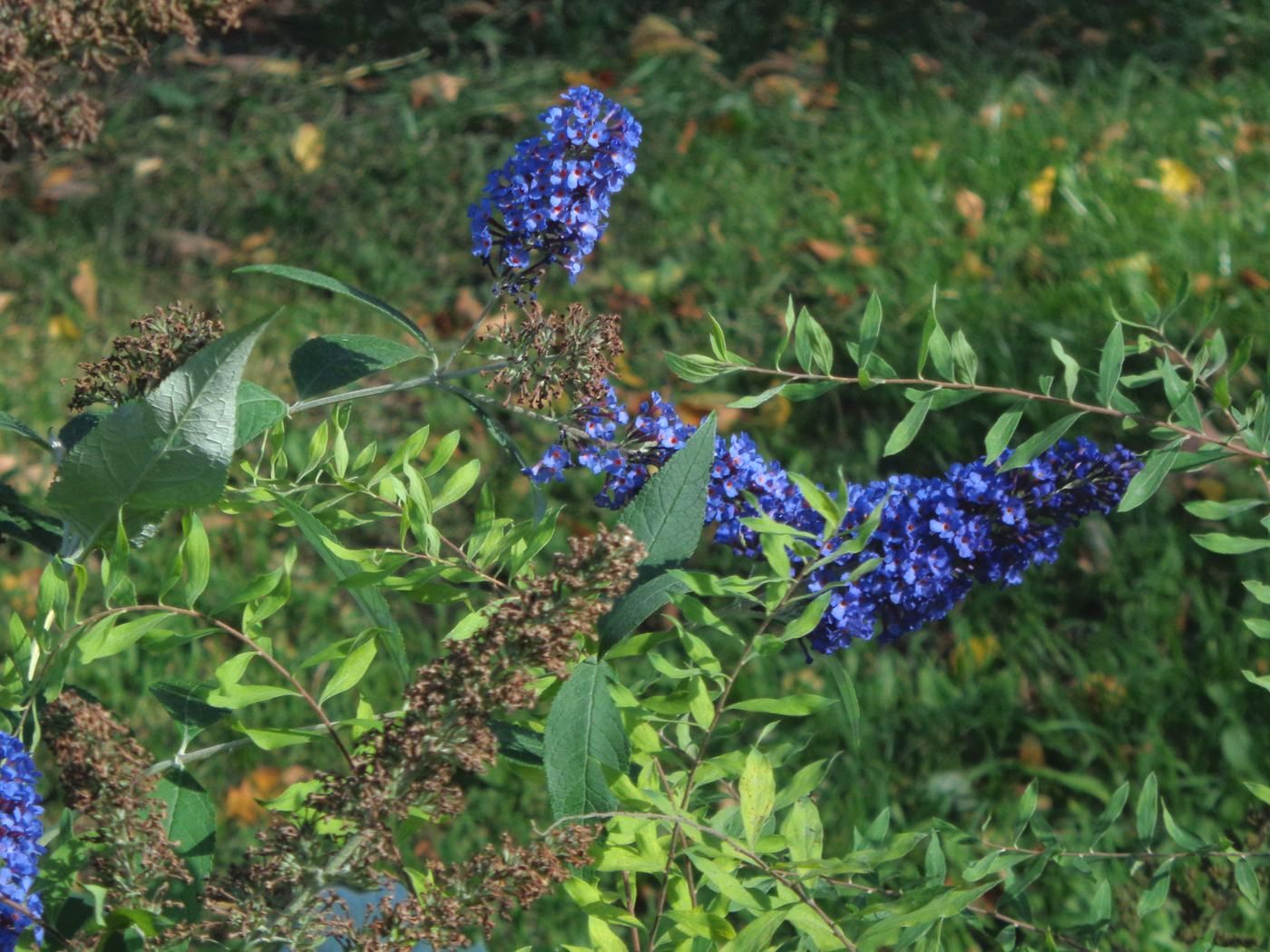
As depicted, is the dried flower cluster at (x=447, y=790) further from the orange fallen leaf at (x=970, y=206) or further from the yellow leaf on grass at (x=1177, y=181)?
the yellow leaf on grass at (x=1177, y=181)

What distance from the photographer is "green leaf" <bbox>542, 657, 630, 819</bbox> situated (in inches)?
38.6

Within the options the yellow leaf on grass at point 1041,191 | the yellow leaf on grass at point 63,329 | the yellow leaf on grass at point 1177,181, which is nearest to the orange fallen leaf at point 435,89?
the yellow leaf on grass at point 63,329

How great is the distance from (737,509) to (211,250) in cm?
289

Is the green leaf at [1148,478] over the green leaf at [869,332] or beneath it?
beneath

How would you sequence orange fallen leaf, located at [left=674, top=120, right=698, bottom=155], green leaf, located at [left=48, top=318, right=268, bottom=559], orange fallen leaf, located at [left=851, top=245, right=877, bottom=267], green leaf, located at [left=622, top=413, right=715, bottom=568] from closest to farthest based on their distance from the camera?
green leaf, located at [left=48, top=318, right=268, bottom=559] → green leaf, located at [left=622, top=413, right=715, bottom=568] → orange fallen leaf, located at [left=851, top=245, right=877, bottom=267] → orange fallen leaf, located at [left=674, top=120, right=698, bottom=155]

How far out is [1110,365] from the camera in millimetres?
1192

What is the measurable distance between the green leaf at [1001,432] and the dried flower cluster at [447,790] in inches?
→ 14.9

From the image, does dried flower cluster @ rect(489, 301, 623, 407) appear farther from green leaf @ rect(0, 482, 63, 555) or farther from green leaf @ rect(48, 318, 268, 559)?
green leaf @ rect(0, 482, 63, 555)

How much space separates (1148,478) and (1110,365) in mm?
106

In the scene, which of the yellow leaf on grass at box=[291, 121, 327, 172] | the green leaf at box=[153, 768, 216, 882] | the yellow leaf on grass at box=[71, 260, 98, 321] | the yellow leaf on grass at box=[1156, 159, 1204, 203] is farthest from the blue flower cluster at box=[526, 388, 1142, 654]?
Answer: the yellow leaf on grass at box=[291, 121, 327, 172]

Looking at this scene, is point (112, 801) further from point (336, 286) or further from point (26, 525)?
point (336, 286)

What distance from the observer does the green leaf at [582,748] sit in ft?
3.22

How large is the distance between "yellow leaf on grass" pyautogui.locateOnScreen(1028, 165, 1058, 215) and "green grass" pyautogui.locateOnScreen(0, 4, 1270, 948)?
0.03 meters

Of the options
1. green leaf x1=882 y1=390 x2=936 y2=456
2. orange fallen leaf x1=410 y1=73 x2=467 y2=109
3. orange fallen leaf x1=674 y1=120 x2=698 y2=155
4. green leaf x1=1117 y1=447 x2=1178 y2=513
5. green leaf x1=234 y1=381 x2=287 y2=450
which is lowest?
orange fallen leaf x1=674 y1=120 x2=698 y2=155
